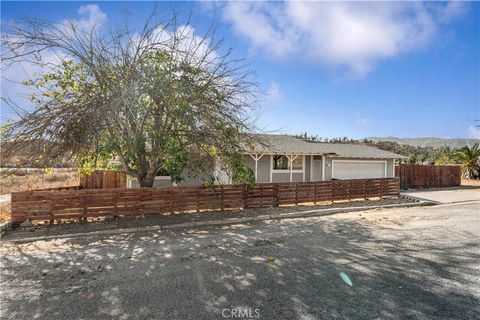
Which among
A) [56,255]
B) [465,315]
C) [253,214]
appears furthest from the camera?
[253,214]

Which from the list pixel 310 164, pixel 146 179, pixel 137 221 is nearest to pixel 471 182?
pixel 310 164

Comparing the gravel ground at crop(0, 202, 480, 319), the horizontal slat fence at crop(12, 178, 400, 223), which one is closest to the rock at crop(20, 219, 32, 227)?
the horizontal slat fence at crop(12, 178, 400, 223)

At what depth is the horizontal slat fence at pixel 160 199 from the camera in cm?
865

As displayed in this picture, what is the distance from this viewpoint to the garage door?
18656 mm

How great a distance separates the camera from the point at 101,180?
1725 cm

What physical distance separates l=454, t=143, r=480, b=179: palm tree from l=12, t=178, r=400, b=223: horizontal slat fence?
20215 millimetres

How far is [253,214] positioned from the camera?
10.3 meters

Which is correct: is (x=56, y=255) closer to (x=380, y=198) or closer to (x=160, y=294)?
(x=160, y=294)

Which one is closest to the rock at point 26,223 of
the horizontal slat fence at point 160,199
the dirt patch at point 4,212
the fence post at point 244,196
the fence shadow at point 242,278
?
the horizontal slat fence at point 160,199

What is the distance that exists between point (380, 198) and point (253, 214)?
8.15 metres

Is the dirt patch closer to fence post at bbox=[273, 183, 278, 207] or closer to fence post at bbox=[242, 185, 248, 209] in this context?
fence post at bbox=[242, 185, 248, 209]

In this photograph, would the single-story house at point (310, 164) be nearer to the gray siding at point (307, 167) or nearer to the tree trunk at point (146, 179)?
the gray siding at point (307, 167)

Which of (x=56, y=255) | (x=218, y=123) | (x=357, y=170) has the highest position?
(x=218, y=123)

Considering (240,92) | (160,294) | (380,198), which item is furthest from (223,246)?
(380,198)
